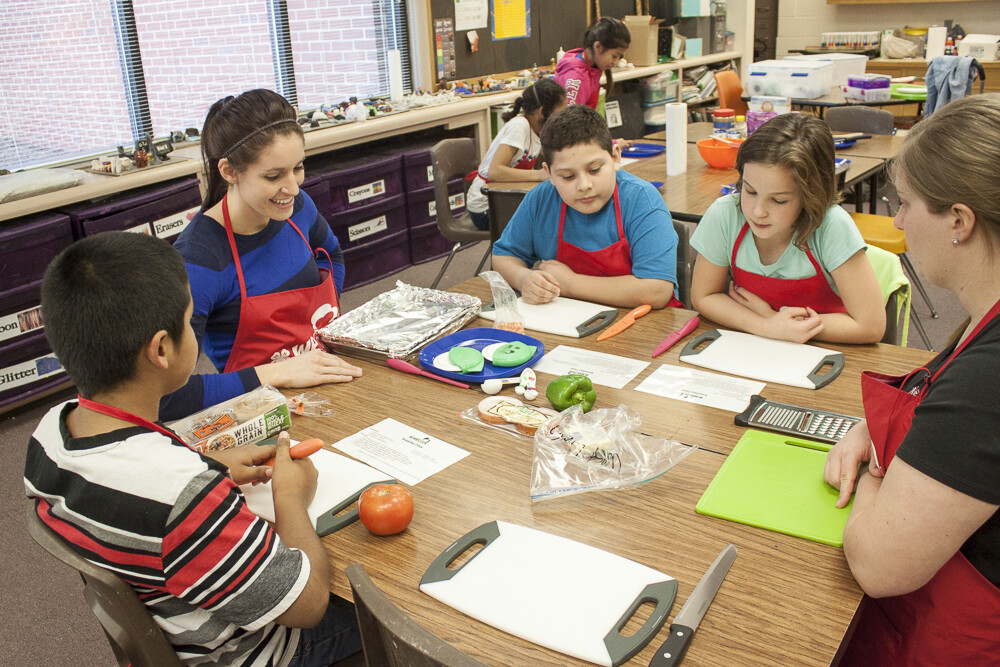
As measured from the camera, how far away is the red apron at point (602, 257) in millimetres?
2139

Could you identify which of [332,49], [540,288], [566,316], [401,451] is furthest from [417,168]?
[401,451]

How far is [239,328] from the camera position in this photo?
1.82 meters

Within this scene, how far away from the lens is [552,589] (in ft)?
3.28

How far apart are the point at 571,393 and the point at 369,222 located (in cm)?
312

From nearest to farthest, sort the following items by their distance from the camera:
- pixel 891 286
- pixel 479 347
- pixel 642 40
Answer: pixel 479 347, pixel 891 286, pixel 642 40

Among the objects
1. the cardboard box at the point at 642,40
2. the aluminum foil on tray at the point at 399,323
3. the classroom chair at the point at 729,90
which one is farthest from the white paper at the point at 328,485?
the cardboard box at the point at 642,40

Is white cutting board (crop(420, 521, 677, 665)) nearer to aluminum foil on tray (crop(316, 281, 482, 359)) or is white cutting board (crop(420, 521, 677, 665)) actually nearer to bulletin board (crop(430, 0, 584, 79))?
aluminum foil on tray (crop(316, 281, 482, 359))

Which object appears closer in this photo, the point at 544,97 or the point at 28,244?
the point at 28,244

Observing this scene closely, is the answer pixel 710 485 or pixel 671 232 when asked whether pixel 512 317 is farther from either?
pixel 710 485

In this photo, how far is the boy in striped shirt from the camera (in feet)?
3.15

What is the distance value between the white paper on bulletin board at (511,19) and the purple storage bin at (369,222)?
1691 millimetres

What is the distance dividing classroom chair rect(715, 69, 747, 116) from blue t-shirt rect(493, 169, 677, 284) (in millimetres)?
3632

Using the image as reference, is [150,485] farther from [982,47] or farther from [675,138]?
[982,47]

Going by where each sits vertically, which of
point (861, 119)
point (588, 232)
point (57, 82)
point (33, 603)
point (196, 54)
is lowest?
point (33, 603)
